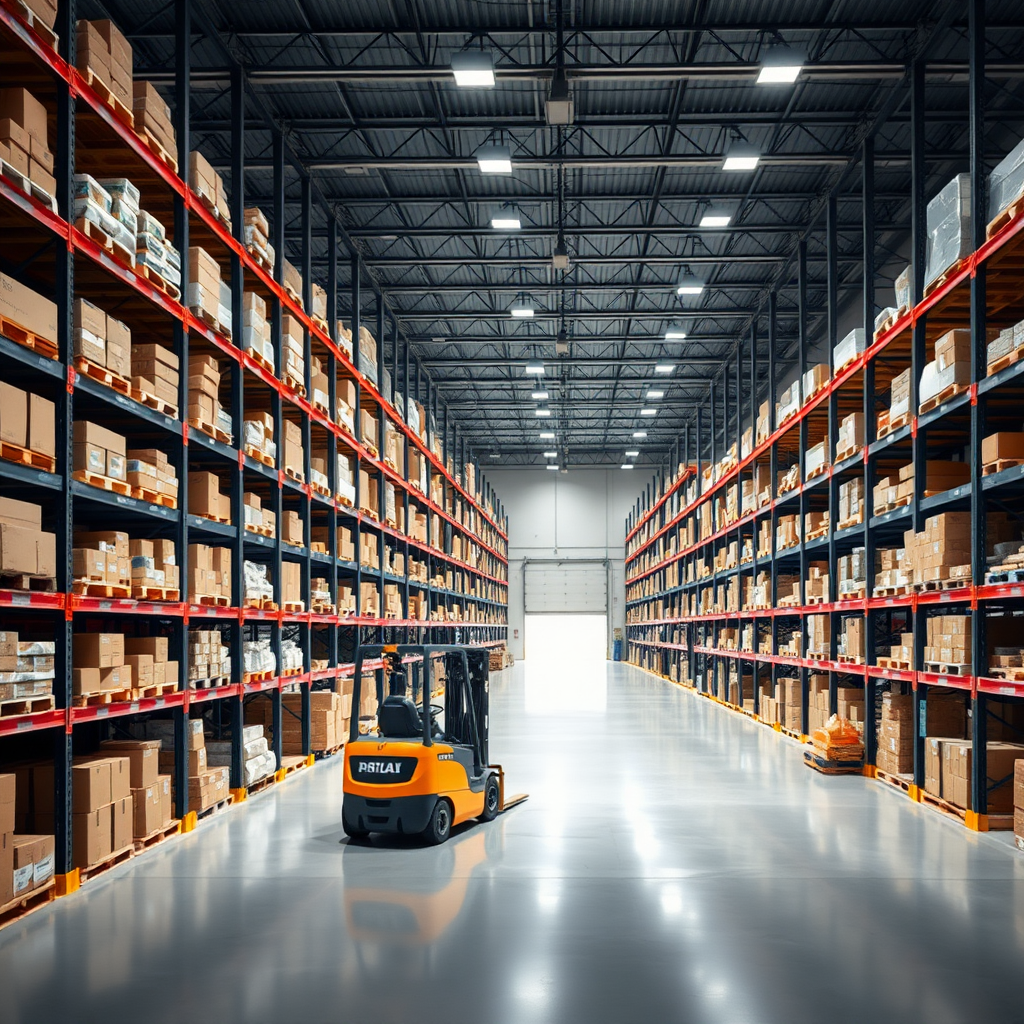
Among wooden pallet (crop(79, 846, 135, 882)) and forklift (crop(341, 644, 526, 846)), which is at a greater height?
forklift (crop(341, 644, 526, 846))

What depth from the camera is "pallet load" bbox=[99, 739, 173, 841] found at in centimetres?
743

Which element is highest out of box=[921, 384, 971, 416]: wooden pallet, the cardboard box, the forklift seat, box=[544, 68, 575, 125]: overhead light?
box=[544, 68, 575, 125]: overhead light

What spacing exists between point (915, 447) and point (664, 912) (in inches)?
228

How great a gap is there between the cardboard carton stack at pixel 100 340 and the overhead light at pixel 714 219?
9.99 metres

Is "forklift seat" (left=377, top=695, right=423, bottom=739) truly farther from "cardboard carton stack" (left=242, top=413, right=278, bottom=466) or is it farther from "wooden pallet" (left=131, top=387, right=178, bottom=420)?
"cardboard carton stack" (left=242, top=413, right=278, bottom=466)

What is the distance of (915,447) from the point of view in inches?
385

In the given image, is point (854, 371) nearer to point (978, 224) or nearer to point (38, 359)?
point (978, 224)

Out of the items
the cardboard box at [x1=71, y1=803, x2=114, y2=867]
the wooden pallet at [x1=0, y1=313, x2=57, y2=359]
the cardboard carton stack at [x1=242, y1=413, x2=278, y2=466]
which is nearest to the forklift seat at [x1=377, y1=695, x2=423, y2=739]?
the cardboard box at [x1=71, y1=803, x2=114, y2=867]

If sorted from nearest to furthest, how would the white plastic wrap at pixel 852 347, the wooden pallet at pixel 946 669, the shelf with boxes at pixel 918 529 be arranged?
1. the shelf with boxes at pixel 918 529
2. the wooden pallet at pixel 946 669
3. the white plastic wrap at pixel 852 347

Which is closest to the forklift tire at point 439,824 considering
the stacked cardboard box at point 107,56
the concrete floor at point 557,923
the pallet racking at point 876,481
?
the concrete floor at point 557,923

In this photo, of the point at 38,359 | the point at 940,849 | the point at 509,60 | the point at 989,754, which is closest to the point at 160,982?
the point at 38,359

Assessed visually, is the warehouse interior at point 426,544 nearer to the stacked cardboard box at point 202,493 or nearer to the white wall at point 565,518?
the stacked cardboard box at point 202,493

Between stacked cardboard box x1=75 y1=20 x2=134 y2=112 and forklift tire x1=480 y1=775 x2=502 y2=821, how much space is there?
6107 millimetres

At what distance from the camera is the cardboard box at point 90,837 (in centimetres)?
649
